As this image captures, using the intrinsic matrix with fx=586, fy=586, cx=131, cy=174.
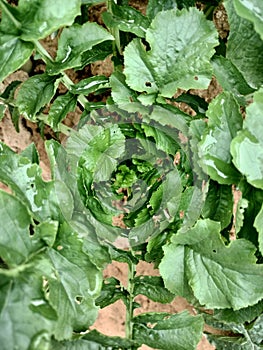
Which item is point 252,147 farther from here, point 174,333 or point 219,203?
point 174,333

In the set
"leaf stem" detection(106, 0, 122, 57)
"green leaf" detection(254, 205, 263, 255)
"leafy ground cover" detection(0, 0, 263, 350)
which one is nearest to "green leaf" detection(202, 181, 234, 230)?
"leafy ground cover" detection(0, 0, 263, 350)

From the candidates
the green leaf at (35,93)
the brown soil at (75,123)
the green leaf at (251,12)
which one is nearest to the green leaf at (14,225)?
the green leaf at (35,93)

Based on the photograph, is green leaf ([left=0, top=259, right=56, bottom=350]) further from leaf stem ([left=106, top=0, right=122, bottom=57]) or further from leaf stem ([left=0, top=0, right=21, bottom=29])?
leaf stem ([left=106, top=0, right=122, bottom=57])

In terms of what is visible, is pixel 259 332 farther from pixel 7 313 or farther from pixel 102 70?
pixel 102 70

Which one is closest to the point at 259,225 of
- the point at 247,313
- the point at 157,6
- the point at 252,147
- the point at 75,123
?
the point at 252,147

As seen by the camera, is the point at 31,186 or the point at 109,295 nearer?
the point at 31,186

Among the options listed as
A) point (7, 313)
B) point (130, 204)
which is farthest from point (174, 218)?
point (7, 313)
